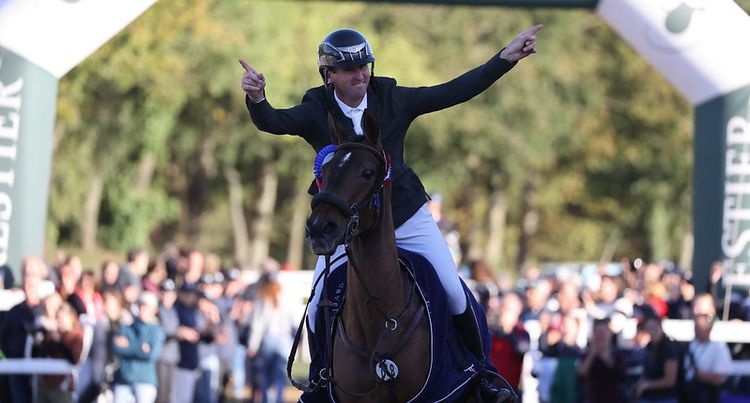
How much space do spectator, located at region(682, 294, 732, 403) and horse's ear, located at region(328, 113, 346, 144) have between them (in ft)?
24.0

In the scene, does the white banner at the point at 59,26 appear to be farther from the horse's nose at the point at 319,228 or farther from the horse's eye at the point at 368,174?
the horse's nose at the point at 319,228

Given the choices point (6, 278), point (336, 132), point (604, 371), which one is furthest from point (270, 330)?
point (336, 132)

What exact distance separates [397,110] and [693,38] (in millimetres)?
6471

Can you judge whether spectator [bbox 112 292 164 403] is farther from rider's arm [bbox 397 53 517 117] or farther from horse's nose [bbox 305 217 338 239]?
horse's nose [bbox 305 217 338 239]

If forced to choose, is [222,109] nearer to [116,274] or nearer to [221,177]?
[221,177]

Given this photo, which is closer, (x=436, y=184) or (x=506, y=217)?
(x=436, y=184)

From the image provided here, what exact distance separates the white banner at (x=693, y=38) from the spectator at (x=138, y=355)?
600cm

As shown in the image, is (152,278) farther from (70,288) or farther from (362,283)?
(362,283)

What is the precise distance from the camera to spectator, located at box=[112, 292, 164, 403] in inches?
656

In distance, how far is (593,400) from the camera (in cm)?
1583

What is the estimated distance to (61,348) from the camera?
14.7 m

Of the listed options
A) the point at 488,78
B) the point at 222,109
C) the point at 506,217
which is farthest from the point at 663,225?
the point at 488,78

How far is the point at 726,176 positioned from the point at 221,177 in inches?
1383

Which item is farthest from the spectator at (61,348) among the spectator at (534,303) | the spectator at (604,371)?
the spectator at (534,303)
